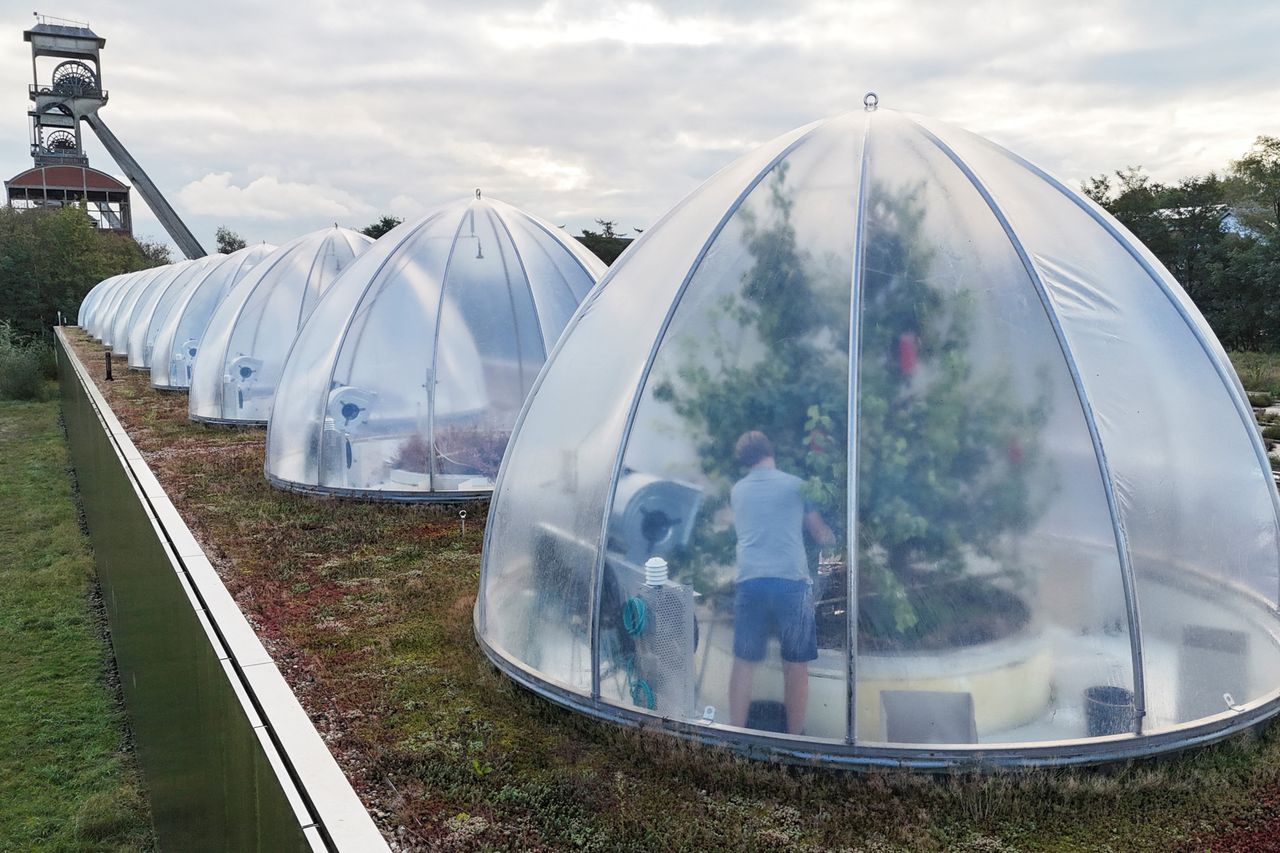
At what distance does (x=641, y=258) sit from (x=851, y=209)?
138 cm

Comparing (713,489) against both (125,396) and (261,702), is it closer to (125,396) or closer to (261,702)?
(261,702)

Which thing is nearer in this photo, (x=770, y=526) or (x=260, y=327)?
(x=770, y=526)

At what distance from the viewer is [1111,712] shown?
4.67 meters

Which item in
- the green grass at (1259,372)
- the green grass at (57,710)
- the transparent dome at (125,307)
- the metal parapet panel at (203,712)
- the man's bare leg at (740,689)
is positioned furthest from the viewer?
the transparent dome at (125,307)

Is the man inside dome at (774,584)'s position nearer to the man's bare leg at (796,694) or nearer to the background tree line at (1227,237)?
the man's bare leg at (796,694)

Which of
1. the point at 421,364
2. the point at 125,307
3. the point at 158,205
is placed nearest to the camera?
the point at 421,364

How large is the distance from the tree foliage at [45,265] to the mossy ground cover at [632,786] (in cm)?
3692

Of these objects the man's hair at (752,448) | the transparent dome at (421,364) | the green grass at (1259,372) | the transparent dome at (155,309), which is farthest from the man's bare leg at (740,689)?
the transparent dome at (155,309)

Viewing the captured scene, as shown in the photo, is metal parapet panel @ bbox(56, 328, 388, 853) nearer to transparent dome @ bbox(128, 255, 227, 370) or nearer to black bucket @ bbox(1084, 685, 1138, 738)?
black bucket @ bbox(1084, 685, 1138, 738)

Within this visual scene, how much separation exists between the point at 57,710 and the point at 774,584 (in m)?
7.63

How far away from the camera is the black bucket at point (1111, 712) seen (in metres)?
4.66

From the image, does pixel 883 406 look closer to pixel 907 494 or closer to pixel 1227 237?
pixel 907 494

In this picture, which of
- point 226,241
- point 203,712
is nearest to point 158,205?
point 226,241

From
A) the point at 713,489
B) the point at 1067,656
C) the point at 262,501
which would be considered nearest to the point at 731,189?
the point at 713,489
